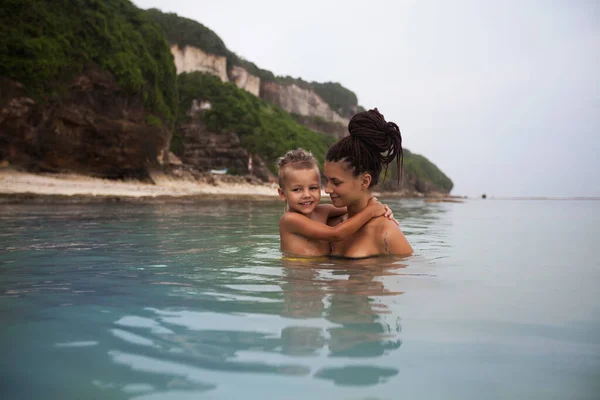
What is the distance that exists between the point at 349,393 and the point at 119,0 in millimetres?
34720

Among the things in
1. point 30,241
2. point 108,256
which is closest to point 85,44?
point 30,241

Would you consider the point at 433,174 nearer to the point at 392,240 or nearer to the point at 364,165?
the point at 392,240

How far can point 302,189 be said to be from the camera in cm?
487

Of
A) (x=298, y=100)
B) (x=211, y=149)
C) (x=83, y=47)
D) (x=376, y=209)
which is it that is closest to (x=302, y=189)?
(x=376, y=209)

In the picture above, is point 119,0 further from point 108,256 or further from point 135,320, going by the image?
point 135,320

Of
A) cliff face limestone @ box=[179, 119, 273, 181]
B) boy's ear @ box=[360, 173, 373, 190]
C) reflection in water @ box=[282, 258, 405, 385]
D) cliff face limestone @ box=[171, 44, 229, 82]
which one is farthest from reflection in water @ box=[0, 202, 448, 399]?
cliff face limestone @ box=[171, 44, 229, 82]

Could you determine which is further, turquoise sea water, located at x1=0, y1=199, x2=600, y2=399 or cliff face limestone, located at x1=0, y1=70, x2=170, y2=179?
cliff face limestone, located at x1=0, y1=70, x2=170, y2=179

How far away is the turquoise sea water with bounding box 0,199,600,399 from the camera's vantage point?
1718 mm

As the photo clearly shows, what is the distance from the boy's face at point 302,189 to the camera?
4844mm

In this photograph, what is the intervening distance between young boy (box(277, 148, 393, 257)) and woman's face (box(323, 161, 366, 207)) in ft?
0.66

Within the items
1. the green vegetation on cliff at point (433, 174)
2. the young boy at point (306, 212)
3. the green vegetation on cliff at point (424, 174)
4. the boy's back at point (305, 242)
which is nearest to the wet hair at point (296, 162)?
the young boy at point (306, 212)

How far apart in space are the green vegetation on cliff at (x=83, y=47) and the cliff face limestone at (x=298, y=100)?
3005 inches

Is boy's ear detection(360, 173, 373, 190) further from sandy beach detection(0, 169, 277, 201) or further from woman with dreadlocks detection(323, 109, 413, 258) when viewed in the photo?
sandy beach detection(0, 169, 277, 201)

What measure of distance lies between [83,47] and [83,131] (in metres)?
4.32
